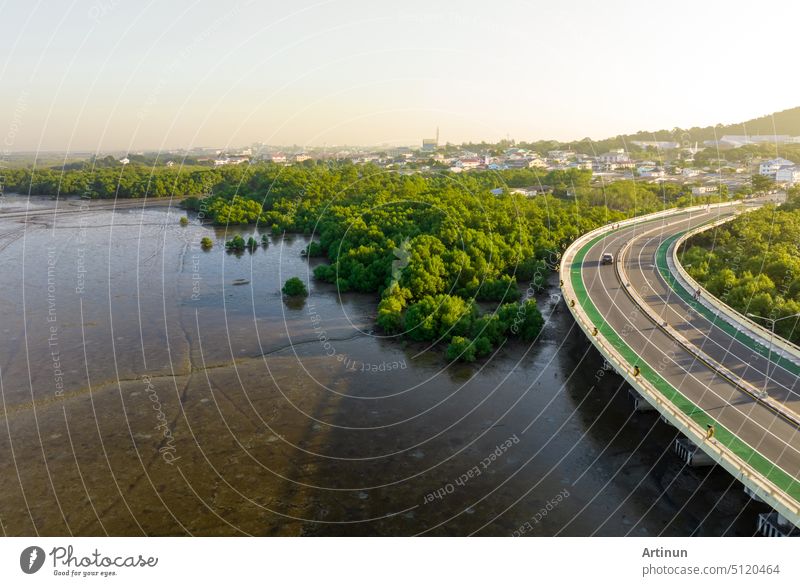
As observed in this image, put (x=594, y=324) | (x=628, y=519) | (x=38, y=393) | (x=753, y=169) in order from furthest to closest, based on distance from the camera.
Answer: (x=753, y=169)
(x=594, y=324)
(x=38, y=393)
(x=628, y=519)

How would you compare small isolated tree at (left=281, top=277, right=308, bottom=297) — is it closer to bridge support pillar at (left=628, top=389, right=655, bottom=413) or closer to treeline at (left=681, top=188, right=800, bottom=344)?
bridge support pillar at (left=628, top=389, right=655, bottom=413)

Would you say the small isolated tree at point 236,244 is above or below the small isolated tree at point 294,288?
above

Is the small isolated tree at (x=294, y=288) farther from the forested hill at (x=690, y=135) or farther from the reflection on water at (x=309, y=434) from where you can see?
the forested hill at (x=690, y=135)

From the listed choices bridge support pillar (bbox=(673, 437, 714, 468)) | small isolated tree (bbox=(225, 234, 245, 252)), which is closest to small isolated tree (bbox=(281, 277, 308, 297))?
small isolated tree (bbox=(225, 234, 245, 252))

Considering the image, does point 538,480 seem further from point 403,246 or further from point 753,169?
point 753,169

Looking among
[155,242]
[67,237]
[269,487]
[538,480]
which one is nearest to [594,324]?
[538,480]

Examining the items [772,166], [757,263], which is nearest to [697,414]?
[757,263]


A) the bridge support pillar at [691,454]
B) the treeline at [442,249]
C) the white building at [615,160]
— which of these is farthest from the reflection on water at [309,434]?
the white building at [615,160]

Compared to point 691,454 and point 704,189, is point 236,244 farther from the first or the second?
point 704,189
